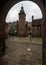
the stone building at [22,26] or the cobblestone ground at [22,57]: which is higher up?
the stone building at [22,26]

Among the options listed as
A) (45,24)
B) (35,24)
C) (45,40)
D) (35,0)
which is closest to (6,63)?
(45,40)

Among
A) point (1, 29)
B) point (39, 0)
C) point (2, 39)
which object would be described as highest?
point (39, 0)

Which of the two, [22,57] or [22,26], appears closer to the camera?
[22,57]

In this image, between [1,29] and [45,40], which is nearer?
[45,40]

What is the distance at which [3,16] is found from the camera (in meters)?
3.47

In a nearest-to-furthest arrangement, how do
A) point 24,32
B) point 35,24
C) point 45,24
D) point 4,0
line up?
point 45,24 → point 4,0 → point 24,32 → point 35,24

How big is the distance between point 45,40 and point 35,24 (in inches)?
657

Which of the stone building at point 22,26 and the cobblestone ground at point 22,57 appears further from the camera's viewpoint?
the stone building at point 22,26

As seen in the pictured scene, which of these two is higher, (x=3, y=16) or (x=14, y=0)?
(x=14, y=0)

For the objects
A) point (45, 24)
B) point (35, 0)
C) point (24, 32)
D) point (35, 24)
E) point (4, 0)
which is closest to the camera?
point (45, 24)

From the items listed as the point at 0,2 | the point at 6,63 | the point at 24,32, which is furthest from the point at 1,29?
the point at 24,32

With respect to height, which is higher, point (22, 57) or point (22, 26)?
point (22, 26)

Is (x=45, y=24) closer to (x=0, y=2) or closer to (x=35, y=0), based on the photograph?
(x=35, y=0)

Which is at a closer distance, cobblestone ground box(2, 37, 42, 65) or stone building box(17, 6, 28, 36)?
cobblestone ground box(2, 37, 42, 65)
